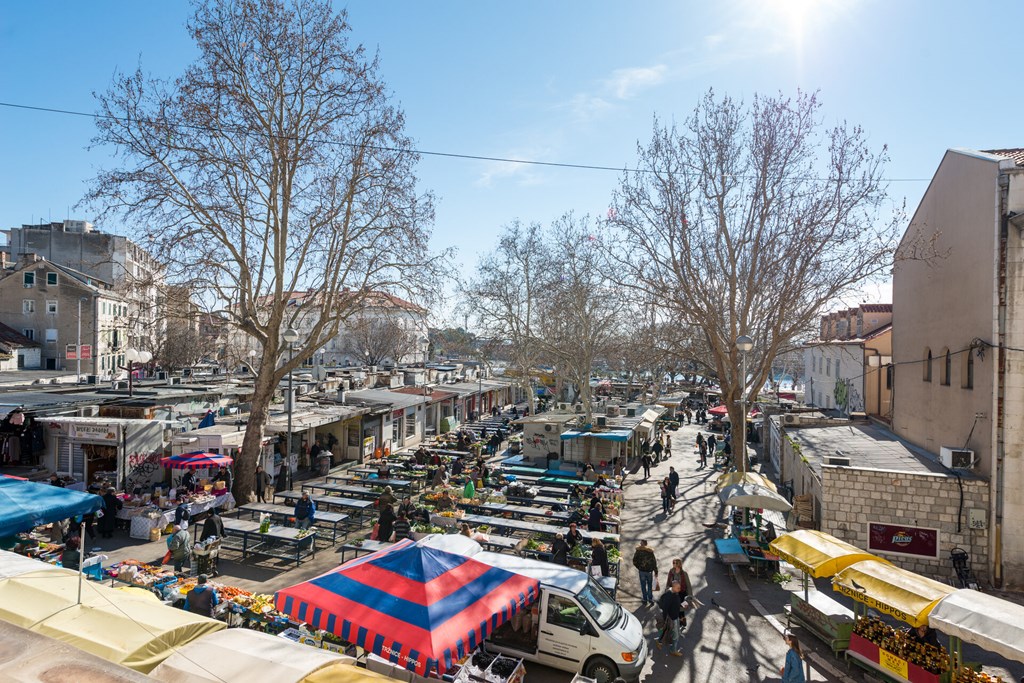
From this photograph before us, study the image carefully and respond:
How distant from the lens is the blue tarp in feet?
77.8

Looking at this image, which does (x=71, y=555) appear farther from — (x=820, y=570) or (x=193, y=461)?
(x=820, y=570)

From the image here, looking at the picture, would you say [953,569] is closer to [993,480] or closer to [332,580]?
[993,480]

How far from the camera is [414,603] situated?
7.04m

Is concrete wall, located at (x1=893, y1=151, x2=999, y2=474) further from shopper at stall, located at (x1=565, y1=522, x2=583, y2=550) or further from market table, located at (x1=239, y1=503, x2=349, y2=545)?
market table, located at (x1=239, y1=503, x2=349, y2=545)

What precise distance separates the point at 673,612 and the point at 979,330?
33.6 ft

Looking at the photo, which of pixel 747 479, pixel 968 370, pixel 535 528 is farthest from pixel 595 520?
pixel 968 370

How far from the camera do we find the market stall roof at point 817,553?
9.73 metres

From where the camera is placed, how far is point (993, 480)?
13.1 m

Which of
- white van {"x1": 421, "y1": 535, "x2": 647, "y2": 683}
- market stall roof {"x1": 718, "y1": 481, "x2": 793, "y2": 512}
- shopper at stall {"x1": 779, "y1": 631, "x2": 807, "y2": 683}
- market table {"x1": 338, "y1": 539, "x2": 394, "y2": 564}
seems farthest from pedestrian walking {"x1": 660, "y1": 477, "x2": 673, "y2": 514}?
shopper at stall {"x1": 779, "y1": 631, "x2": 807, "y2": 683}

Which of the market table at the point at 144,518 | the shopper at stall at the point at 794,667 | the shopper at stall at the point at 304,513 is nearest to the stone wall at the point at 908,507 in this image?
the shopper at stall at the point at 794,667

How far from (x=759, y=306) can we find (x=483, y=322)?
65.8 feet

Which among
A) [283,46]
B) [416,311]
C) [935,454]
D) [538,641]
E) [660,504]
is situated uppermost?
[283,46]

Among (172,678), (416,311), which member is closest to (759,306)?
(416,311)

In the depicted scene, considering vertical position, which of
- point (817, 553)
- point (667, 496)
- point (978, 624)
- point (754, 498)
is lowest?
point (667, 496)
